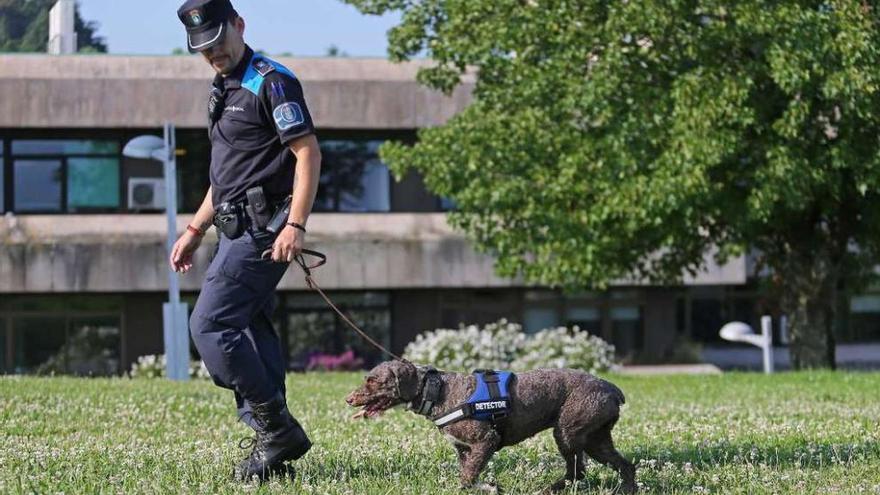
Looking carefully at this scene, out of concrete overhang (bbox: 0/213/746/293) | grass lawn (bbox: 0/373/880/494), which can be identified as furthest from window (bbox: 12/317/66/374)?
grass lawn (bbox: 0/373/880/494)

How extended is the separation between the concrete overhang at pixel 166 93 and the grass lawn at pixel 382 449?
23.6 m

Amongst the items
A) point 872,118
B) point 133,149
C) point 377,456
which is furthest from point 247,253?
point 872,118

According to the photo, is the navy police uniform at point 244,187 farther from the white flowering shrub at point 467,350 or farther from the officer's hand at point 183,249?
the white flowering shrub at point 467,350

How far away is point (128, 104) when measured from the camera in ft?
124

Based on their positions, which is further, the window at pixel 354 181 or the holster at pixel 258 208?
the window at pixel 354 181

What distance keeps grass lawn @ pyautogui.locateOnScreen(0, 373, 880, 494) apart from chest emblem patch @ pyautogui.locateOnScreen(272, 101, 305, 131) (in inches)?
72.8

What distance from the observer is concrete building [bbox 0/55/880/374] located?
37.8 metres

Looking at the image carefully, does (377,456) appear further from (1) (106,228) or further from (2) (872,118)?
(1) (106,228)

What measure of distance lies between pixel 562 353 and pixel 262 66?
22323 mm

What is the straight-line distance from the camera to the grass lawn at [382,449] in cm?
736

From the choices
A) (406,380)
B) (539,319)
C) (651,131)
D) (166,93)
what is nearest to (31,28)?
(166,93)

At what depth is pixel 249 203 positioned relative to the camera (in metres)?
7.38

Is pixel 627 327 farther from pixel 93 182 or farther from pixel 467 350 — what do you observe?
pixel 93 182

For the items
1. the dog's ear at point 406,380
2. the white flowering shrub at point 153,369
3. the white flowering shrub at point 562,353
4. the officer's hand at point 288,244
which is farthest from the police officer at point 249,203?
the white flowering shrub at point 153,369
